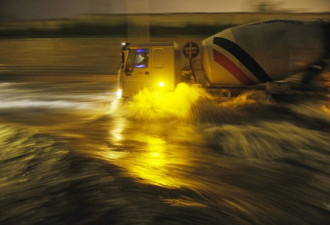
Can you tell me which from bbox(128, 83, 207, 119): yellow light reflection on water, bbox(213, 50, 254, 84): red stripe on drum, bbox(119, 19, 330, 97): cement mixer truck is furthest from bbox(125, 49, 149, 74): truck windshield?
bbox(213, 50, 254, 84): red stripe on drum

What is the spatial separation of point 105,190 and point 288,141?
427cm

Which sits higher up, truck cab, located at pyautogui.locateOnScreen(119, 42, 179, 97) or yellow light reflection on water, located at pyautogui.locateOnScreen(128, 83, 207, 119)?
truck cab, located at pyautogui.locateOnScreen(119, 42, 179, 97)

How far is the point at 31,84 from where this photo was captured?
21.2 meters

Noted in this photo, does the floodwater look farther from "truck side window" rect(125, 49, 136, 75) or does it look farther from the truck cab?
"truck side window" rect(125, 49, 136, 75)

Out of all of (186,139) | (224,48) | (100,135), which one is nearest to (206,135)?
(186,139)

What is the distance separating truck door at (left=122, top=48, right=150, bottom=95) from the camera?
11666mm

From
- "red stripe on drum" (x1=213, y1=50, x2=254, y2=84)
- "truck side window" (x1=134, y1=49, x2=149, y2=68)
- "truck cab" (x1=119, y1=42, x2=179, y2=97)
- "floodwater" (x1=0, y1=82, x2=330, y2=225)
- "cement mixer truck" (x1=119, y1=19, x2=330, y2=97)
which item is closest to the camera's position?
"floodwater" (x1=0, y1=82, x2=330, y2=225)

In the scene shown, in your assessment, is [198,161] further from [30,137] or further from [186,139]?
[30,137]

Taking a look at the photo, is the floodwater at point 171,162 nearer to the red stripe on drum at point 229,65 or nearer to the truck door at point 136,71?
the truck door at point 136,71

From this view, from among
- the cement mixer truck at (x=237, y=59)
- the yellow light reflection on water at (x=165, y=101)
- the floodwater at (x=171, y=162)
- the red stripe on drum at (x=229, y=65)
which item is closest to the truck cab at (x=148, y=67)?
the cement mixer truck at (x=237, y=59)

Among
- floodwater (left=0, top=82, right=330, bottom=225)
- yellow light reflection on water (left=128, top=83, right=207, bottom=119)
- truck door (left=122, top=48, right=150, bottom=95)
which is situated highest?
truck door (left=122, top=48, right=150, bottom=95)

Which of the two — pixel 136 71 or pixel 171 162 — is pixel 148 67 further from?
pixel 171 162

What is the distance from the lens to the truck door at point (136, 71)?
11.7 meters

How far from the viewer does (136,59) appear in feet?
38.5
